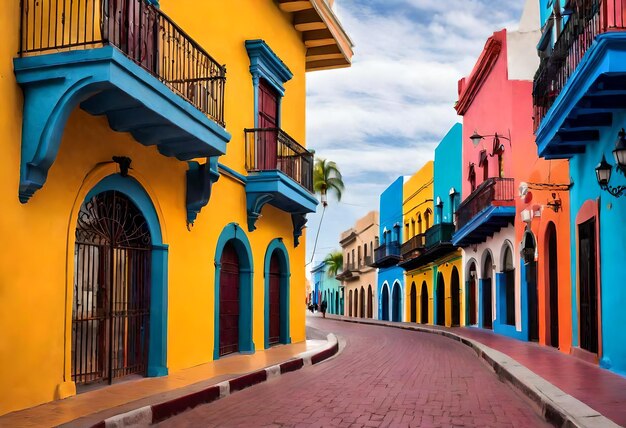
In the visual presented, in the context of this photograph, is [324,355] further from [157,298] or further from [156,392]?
[156,392]

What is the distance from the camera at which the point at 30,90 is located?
7660 millimetres

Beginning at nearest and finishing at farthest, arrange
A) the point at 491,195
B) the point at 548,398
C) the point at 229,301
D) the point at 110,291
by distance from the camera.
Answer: the point at 548,398
the point at 110,291
the point at 229,301
the point at 491,195

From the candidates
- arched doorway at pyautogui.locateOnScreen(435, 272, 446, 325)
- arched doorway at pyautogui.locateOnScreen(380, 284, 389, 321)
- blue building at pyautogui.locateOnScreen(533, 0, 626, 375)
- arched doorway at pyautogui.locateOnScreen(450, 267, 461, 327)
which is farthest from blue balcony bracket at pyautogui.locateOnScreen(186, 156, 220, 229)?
arched doorway at pyautogui.locateOnScreen(380, 284, 389, 321)

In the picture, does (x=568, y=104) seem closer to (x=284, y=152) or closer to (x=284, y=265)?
(x=284, y=152)

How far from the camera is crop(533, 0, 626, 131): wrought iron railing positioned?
30.2ft

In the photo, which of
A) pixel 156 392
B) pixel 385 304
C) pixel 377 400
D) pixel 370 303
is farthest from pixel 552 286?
pixel 370 303

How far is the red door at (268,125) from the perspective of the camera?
49.4 ft

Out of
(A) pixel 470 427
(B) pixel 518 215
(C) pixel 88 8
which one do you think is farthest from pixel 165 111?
(B) pixel 518 215

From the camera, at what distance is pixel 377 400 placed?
8984mm

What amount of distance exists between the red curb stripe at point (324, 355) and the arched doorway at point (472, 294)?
1189 centimetres

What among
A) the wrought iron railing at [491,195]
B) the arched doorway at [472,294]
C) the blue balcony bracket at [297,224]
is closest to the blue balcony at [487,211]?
the wrought iron railing at [491,195]

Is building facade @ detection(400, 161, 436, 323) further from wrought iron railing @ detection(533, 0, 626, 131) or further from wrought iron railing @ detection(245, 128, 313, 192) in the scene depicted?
wrought iron railing @ detection(533, 0, 626, 131)

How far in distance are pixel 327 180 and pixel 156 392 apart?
42.1 meters

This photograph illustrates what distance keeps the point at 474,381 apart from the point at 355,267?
45455 millimetres
